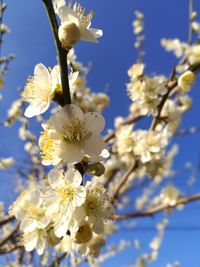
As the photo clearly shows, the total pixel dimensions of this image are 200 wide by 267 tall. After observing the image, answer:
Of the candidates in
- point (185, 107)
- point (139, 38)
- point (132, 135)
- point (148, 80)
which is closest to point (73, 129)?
point (148, 80)

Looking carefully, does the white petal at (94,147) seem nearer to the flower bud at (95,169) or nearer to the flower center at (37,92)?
the flower bud at (95,169)

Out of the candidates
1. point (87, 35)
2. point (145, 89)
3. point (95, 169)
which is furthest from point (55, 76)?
point (145, 89)

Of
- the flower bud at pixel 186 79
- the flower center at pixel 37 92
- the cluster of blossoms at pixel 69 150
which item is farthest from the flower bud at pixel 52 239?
the flower bud at pixel 186 79

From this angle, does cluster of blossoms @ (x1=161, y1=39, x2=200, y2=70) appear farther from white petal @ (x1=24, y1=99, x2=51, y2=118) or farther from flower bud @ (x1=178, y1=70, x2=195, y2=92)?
white petal @ (x1=24, y1=99, x2=51, y2=118)

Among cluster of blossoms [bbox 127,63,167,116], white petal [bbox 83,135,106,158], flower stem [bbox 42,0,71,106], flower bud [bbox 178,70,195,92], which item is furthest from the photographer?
cluster of blossoms [bbox 127,63,167,116]

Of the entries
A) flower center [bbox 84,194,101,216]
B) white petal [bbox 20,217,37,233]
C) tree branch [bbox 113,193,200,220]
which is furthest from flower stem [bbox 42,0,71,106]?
tree branch [bbox 113,193,200,220]

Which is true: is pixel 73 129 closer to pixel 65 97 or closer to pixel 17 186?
pixel 65 97

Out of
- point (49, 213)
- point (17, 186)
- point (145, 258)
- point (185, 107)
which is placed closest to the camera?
point (49, 213)
